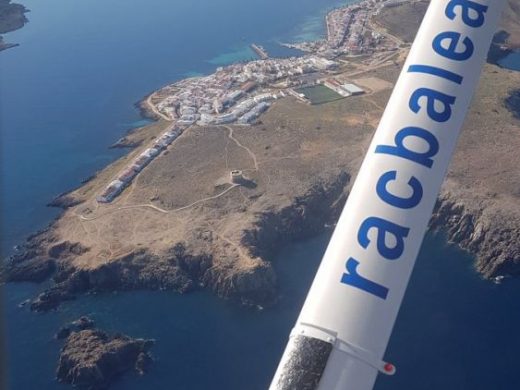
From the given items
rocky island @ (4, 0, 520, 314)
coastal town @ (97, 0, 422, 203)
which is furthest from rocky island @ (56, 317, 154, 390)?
coastal town @ (97, 0, 422, 203)

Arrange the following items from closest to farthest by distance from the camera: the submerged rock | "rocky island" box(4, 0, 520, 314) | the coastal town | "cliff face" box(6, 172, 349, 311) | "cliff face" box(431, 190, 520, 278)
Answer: the submerged rock
"cliff face" box(6, 172, 349, 311)
"cliff face" box(431, 190, 520, 278)
"rocky island" box(4, 0, 520, 314)
the coastal town

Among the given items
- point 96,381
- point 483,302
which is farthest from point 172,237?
point 483,302

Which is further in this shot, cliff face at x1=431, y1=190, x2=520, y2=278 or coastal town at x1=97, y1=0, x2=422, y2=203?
coastal town at x1=97, y1=0, x2=422, y2=203

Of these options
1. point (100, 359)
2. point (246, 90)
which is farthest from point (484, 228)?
point (246, 90)

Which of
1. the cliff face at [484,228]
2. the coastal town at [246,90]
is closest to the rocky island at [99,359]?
the coastal town at [246,90]

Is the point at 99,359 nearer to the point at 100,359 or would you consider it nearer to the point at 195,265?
the point at 100,359

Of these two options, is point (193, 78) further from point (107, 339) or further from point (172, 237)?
point (107, 339)

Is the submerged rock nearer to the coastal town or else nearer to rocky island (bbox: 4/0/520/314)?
rocky island (bbox: 4/0/520/314)

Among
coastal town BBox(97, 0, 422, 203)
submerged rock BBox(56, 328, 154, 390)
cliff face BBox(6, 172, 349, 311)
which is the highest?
coastal town BBox(97, 0, 422, 203)
